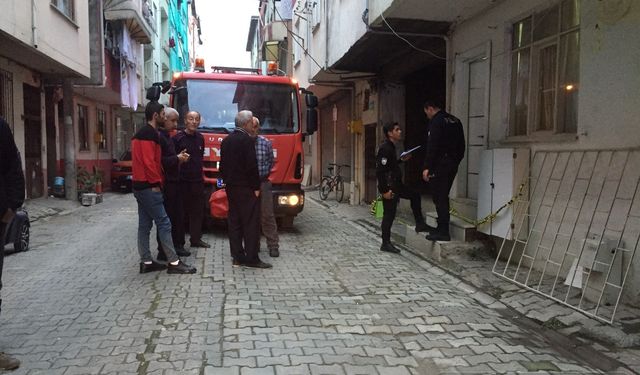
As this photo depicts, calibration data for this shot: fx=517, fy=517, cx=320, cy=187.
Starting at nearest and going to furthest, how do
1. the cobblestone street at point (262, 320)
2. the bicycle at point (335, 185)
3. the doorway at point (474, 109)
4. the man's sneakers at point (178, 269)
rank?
1. the cobblestone street at point (262, 320)
2. the man's sneakers at point (178, 269)
3. the doorway at point (474, 109)
4. the bicycle at point (335, 185)

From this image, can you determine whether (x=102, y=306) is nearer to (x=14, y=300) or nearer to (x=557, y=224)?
(x=14, y=300)

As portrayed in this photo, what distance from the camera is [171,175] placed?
6410mm

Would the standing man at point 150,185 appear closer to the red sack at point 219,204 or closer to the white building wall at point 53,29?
the red sack at point 219,204

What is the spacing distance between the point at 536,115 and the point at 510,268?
182 cm

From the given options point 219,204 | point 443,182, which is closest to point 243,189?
point 219,204

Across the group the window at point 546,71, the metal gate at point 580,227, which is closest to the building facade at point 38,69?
the window at point 546,71

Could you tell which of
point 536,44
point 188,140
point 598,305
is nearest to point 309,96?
point 188,140

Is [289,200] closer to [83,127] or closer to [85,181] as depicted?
[85,181]

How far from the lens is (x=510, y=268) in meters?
6.02

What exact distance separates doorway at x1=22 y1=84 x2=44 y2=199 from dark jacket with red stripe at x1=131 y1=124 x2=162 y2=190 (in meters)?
9.41

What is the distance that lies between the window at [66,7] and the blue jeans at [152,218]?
27.5ft

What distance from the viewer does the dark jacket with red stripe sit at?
5.52 metres

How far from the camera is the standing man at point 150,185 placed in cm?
553

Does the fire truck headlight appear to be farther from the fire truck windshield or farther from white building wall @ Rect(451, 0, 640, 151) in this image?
white building wall @ Rect(451, 0, 640, 151)
